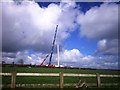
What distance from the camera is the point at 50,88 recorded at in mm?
15797

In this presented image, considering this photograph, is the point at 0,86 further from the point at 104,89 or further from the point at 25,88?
the point at 104,89

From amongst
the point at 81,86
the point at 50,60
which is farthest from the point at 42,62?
the point at 81,86

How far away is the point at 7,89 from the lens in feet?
47.1

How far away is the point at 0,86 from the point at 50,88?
3.55 metres

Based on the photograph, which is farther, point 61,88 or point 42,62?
point 42,62

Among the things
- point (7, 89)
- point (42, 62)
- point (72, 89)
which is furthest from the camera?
point (42, 62)

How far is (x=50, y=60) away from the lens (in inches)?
5276

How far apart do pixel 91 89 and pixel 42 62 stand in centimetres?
11549

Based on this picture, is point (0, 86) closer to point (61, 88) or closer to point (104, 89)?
point (61, 88)

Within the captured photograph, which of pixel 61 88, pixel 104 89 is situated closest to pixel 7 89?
pixel 61 88

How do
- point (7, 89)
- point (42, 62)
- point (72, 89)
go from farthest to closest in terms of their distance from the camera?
point (42, 62)
point (72, 89)
point (7, 89)

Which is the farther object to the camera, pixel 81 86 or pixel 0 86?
pixel 81 86

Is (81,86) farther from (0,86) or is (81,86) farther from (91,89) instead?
(0,86)

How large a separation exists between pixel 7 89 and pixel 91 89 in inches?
237
